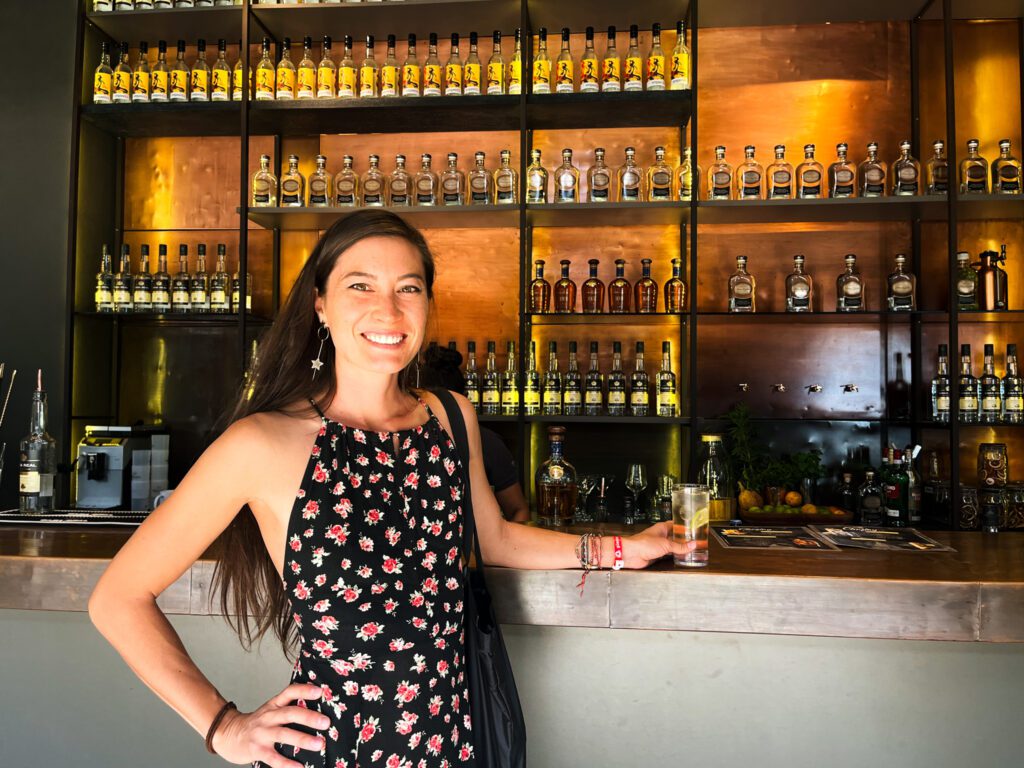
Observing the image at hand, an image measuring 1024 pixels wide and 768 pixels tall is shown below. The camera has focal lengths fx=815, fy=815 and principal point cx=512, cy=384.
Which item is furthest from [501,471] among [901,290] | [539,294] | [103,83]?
[103,83]

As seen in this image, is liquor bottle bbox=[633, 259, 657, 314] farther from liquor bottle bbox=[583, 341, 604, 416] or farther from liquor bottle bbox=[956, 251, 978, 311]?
liquor bottle bbox=[956, 251, 978, 311]

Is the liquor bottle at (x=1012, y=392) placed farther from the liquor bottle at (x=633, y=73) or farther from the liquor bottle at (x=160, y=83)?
the liquor bottle at (x=160, y=83)

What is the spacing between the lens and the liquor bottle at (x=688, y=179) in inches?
121

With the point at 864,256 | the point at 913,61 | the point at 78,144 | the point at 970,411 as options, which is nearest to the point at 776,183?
the point at 864,256

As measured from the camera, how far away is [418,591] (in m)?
1.13

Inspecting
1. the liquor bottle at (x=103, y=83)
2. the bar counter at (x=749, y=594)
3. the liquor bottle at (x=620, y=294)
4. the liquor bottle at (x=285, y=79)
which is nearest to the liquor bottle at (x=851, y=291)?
the liquor bottle at (x=620, y=294)

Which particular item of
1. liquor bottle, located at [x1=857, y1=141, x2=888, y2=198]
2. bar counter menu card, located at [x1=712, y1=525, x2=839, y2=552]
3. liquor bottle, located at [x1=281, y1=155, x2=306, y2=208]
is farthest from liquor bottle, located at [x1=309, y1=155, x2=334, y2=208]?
bar counter menu card, located at [x1=712, y1=525, x2=839, y2=552]

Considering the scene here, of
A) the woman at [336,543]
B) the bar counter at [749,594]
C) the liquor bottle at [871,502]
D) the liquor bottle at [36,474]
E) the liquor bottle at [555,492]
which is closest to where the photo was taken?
the woman at [336,543]

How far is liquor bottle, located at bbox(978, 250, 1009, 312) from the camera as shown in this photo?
316 cm

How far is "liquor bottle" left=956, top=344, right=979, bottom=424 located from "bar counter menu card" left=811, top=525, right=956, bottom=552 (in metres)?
1.52

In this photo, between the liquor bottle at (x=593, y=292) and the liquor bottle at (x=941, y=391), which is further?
the liquor bottle at (x=593, y=292)

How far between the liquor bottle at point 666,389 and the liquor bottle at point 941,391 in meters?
0.98

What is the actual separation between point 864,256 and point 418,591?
298 cm

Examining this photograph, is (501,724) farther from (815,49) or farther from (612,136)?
(815,49)
